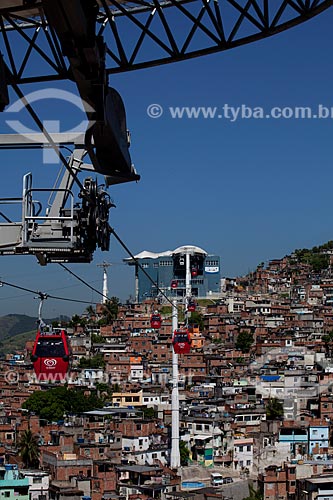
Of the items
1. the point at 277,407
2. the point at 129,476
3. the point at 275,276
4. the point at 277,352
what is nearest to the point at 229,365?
the point at 277,352

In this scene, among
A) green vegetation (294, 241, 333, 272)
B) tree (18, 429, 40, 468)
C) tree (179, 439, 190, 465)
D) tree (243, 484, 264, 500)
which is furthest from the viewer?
green vegetation (294, 241, 333, 272)

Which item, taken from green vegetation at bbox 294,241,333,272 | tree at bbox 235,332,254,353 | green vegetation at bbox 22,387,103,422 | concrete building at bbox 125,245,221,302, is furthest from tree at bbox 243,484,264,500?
green vegetation at bbox 294,241,333,272

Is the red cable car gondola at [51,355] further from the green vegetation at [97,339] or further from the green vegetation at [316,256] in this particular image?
the green vegetation at [316,256]

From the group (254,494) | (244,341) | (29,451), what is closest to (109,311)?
(244,341)

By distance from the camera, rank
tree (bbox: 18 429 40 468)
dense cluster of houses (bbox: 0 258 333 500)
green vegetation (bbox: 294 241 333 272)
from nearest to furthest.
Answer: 1. dense cluster of houses (bbox: 0 258 333 500)
2. tree (bbox: 18 429 40 468)
3. green vegetation (bbox: 294 241 333 272)

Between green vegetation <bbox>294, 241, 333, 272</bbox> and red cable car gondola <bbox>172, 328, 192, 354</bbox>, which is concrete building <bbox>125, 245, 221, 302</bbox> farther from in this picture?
red cable car gondola <bbox>172, 328, 192, 354</bbox>

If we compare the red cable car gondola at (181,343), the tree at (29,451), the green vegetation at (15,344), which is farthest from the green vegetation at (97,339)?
the green vegetation at (15,344)

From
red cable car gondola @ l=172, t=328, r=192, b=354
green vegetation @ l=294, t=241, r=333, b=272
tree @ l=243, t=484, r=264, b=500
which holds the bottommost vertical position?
tree @ l=243, t=484, r=264, b=500
